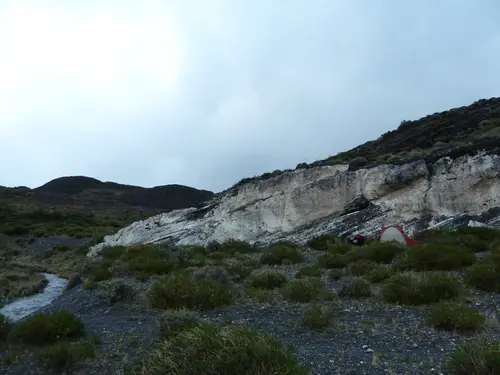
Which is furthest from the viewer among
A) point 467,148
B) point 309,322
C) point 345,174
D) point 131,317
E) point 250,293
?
point 345,174

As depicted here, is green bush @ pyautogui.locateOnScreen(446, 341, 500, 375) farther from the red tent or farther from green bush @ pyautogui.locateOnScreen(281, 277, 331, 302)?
the red tent

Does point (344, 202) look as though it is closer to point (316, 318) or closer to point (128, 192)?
point (316, 318)

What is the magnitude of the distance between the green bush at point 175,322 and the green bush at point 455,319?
13.8 ft

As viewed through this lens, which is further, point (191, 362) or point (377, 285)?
point (377, 285)

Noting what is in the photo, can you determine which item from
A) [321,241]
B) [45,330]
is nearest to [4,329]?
[45,330]

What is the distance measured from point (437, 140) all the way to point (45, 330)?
28.8m

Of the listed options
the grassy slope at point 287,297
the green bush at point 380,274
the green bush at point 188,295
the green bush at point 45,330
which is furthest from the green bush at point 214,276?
the green bush at point 45,330

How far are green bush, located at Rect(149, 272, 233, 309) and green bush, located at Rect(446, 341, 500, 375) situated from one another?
5610mm

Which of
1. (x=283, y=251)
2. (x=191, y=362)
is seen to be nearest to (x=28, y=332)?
(x=191, y=362)

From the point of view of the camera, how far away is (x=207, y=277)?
13.4 m

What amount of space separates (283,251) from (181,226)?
1350 cm

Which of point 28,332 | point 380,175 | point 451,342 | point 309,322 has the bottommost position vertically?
point 451,342

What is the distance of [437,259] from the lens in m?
13.6

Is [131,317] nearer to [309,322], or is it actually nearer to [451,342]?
[309,322]
